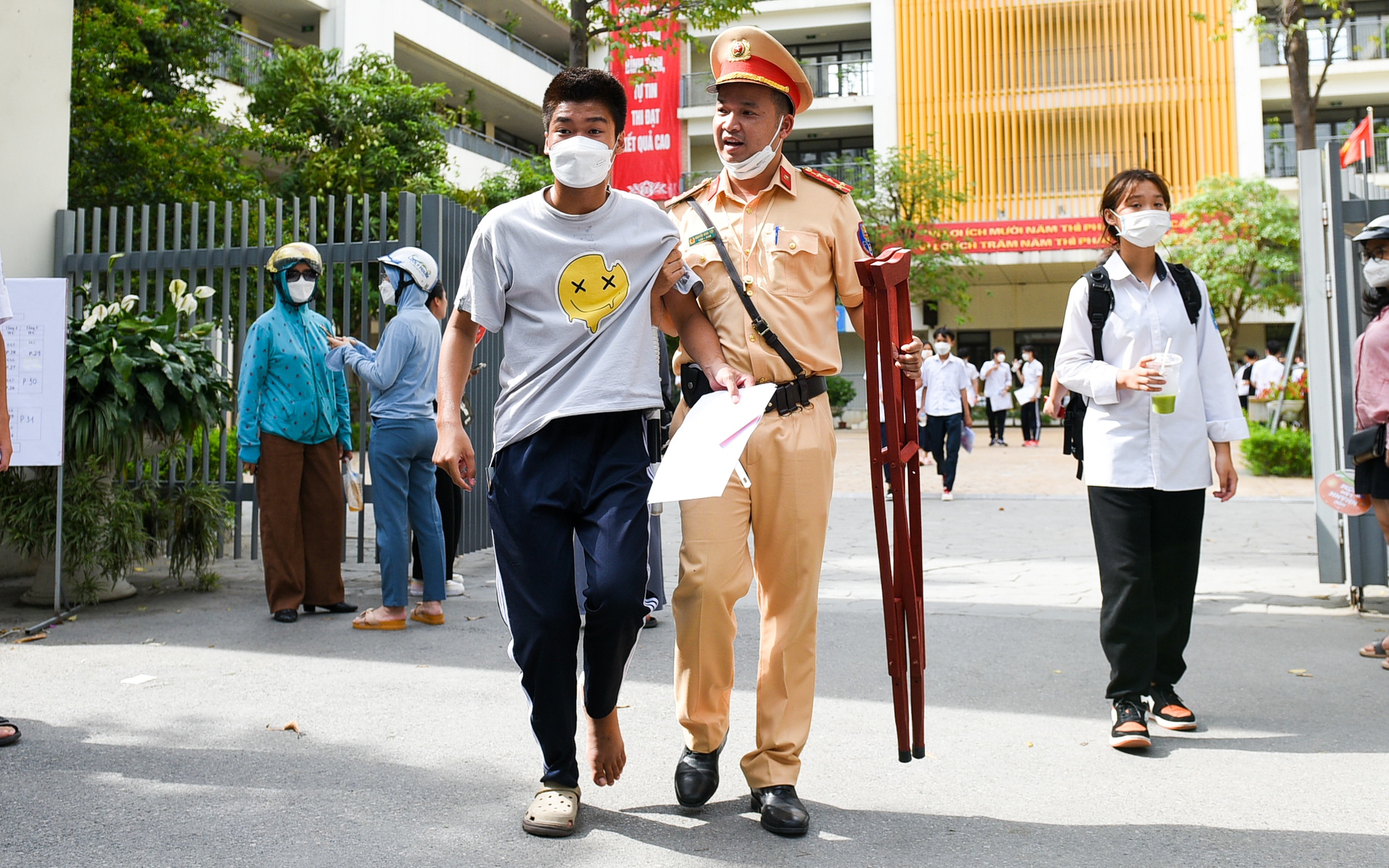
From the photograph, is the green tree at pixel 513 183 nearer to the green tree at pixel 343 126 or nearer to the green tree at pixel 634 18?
the green tree at pixel 343 126

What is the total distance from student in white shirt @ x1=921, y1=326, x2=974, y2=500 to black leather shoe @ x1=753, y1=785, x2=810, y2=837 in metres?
9.81

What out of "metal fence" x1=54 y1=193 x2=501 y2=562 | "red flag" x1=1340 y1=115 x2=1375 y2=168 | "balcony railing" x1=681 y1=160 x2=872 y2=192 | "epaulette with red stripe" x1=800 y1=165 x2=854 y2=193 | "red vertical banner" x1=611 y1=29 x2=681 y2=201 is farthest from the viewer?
"red vertical banner" x1=611 y1=29 x2=681 y2=201

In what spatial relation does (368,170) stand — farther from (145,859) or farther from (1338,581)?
(145,859)

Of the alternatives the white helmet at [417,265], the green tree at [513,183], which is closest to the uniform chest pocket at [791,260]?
the white helmet at [417,265]

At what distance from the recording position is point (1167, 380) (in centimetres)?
392

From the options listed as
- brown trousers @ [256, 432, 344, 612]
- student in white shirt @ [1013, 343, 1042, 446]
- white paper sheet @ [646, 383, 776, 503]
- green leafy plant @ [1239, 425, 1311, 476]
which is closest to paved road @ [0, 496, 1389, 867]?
brown trousers @ [256, 432, 344, 612]

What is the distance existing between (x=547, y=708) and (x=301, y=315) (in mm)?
4080

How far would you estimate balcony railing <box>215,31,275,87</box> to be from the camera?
2348 centimetres

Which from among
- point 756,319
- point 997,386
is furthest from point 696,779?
point 997,386

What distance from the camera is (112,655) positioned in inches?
221

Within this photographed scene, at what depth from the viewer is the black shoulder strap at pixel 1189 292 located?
14.3ft

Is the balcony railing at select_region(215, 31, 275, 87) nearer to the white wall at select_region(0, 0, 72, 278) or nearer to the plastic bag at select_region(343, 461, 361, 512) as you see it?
the white wall at select_region(0, 0, 72, 278)

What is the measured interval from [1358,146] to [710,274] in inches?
262

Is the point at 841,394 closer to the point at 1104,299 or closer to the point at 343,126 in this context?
the point at 343,126
